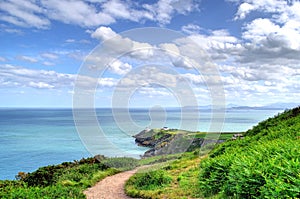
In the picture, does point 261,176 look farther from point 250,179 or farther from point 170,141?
point 170,141

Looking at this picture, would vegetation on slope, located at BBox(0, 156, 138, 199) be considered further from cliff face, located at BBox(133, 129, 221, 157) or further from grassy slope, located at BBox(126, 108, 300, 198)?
grassy slope, located at BBox(126, 108, 300, 198)

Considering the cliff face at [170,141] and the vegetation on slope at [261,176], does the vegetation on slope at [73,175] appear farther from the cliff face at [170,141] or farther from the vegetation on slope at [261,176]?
the vegetation on slope at [261,176]

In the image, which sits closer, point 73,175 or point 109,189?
point 109,189

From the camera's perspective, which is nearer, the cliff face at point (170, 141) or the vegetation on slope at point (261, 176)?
the vegetation on slope at point (261, 176)

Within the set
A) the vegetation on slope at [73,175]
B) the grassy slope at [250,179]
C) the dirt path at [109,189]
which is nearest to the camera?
the grassy slope at [250,179]

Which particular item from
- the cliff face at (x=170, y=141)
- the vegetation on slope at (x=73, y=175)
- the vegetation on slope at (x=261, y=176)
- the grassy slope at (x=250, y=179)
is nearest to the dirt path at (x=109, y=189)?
the vegetation on slope at (x=73, y=175)

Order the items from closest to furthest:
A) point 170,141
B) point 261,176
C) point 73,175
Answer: point 261,176 → point 73,175 → point 170,141

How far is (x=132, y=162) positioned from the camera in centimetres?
2077

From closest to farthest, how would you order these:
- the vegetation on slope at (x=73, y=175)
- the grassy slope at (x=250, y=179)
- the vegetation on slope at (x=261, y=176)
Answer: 1. the vegetation on slope at (x=261, y=176)
2. the grassy slope at (x=250, y=179)
3. the vegetation on slope at (x=73, y=175)

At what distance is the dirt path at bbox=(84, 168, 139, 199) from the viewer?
1231 centimetres

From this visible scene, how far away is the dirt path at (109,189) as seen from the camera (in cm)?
1231

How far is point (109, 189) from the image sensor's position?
13.7 m

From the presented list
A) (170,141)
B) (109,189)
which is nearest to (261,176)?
(109,189)

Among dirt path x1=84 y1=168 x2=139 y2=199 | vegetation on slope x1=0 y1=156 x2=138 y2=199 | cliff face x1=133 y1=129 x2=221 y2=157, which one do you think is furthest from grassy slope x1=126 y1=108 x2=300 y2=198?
cliff face x1=133 y1=129 x2=221 y2=157
